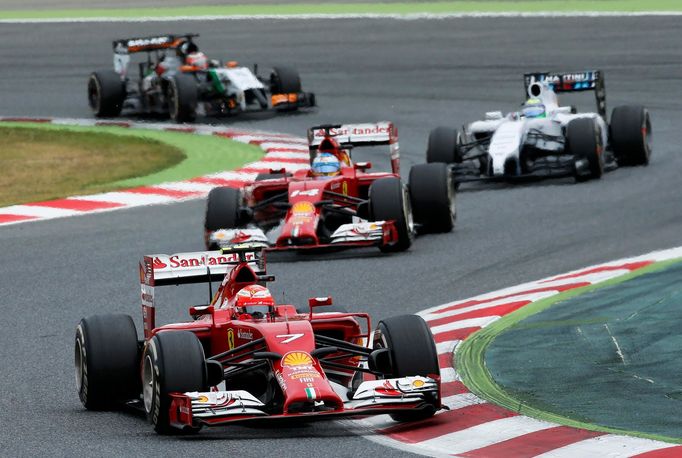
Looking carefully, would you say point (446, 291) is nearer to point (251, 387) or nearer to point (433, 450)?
point (251, 387)

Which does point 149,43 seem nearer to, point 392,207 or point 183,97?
point 183,97

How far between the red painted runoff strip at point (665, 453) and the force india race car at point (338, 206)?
25.2 ft

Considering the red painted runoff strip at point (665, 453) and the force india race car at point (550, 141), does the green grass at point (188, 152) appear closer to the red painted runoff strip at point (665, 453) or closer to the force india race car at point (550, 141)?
the force india race car at point (550, 141)

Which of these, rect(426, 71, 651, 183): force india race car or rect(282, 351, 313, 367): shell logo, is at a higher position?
rect(282, 351, 313, 367): shell logo

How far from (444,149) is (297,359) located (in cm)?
1158

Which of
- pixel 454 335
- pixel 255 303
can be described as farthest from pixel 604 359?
pixel 255 303

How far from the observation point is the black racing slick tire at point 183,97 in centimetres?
2797

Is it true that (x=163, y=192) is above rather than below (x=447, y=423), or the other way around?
below

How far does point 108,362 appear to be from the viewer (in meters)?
10.3

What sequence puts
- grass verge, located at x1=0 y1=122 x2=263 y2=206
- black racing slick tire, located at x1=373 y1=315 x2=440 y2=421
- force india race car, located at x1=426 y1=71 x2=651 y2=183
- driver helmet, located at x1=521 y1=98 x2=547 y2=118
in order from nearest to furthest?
1. black racing slick tire, located at x1=373 y1=315 x2=440 y2=421
2. force india race car, located at x1=426 y1=71 x2=651 y2=183
3. driver helmet, located at x1=521 y1=98 x2=547 y2=118
4. grass verge, located at x1=0 y1=122 x2=263 y2=206

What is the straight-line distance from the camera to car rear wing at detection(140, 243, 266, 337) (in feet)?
36.3

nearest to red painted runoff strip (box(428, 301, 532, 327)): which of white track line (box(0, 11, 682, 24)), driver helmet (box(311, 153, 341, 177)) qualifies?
driver helmet (box(311, 153, 341, 177))

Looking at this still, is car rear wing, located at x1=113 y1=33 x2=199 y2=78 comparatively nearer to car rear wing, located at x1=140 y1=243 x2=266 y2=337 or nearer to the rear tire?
the rear tire

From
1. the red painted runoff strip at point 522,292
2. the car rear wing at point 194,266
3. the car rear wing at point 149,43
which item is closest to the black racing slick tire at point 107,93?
the car rear wing at point 149,43
